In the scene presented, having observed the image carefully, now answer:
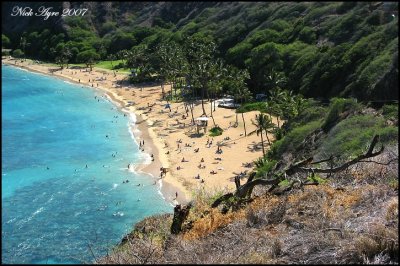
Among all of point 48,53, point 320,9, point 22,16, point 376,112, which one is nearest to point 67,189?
point 376,112

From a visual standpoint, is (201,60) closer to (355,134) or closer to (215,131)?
(215,131)

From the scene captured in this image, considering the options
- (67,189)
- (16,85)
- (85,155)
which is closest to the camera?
(67,189)

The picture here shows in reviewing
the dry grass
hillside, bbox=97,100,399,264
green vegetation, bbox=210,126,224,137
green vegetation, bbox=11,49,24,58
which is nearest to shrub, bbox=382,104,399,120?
hillside, bbox=97,100,399,264

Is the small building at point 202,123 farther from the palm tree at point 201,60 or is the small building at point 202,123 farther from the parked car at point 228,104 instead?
the parked car at point 228,104

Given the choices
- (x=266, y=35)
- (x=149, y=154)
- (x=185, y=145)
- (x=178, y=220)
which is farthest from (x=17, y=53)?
(x=178, y=220)

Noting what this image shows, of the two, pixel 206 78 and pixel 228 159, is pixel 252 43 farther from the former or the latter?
pixel 228 159

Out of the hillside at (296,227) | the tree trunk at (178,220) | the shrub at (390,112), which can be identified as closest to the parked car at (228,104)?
the shrub at (390,112)
